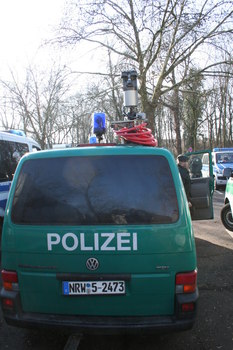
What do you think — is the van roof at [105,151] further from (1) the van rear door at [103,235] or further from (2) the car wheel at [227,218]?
(2) the car wheel at [227,218]

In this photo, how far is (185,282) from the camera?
102 inches

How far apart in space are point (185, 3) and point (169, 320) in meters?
18.0

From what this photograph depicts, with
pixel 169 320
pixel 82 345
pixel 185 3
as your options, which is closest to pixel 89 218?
pixel 169 320

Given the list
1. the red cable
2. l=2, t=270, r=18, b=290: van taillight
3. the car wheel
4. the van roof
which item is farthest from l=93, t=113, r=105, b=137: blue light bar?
the car wheel

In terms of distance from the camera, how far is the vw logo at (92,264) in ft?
8.45

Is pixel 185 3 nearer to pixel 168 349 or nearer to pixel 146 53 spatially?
pixel 146 53

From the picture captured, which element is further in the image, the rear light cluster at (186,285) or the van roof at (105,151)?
the van roof at (105,151)

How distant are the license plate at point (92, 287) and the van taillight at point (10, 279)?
0.41 metres

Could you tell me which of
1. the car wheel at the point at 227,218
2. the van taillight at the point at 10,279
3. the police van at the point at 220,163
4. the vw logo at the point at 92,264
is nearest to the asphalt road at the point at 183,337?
the van taillight at the point at 10,279

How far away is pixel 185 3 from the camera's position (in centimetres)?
1717

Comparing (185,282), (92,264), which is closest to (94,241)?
(92,264)

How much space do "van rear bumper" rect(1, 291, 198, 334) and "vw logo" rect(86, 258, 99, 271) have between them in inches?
15.9

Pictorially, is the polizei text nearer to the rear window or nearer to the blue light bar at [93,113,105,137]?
the rear window

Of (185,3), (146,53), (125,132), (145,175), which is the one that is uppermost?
(185,3)
